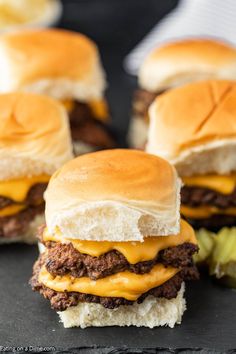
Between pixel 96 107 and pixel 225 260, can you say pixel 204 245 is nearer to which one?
pixel 225 260

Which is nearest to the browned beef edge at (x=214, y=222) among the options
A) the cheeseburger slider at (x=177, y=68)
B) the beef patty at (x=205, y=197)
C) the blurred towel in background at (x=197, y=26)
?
the beef patty at (x=205, y=197)

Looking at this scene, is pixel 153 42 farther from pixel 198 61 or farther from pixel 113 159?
pixel 113 159

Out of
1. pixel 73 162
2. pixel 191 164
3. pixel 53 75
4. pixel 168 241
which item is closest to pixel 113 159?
pixel 73 162

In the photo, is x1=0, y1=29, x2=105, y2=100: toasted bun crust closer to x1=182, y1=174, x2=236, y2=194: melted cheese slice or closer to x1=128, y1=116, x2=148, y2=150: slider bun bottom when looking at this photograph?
x1=128, y1=116, x2=148, y2=150: slider bun bottom

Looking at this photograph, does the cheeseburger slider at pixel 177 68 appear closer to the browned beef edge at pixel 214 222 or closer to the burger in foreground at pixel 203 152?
the burger in foreground at pixel 203 152

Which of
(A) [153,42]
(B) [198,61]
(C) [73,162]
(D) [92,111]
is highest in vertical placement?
(C) [73,162]

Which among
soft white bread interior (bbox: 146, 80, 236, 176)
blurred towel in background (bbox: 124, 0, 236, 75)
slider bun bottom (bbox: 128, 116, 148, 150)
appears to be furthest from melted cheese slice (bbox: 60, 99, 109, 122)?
blurred towel in background (bbox: 124, 0, 236, 75)
